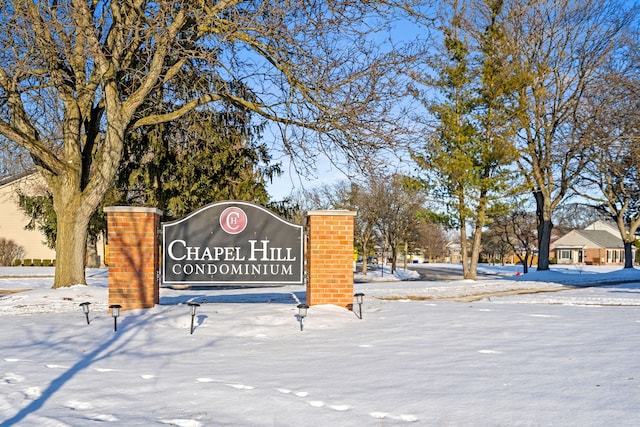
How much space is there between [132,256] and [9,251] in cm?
4391

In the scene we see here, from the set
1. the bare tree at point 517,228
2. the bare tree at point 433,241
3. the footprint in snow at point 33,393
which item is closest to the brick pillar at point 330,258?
the footprint in snow at point 33,393

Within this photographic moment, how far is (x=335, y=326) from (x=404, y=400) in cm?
408

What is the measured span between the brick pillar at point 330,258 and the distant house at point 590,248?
7706 cm

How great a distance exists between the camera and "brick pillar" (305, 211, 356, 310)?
10.7 m

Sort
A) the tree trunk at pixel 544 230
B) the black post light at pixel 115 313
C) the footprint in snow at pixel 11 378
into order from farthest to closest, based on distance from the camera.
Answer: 1. the tree trunk at pixel 544 230
2. the black post light at pixel 115 313
3. the footprint in snow at pixel 11 378

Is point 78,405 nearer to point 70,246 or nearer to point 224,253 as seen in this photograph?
point 224,253

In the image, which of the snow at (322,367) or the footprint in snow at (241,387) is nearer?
the snow at (322,367)

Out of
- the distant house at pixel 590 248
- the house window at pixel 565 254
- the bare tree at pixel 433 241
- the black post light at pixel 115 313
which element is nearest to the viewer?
the black post light at pixel 115 313

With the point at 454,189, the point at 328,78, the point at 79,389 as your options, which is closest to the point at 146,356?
the point at 79,389

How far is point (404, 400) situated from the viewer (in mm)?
5305

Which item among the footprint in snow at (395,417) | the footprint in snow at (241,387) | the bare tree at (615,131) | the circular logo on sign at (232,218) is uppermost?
the bare tree at (615,131)

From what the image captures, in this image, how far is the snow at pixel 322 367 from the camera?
4988 millimetres

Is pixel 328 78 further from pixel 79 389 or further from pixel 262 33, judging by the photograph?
pixel 79 389

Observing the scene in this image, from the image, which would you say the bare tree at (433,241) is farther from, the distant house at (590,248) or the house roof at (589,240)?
the house roof at (589,240)
